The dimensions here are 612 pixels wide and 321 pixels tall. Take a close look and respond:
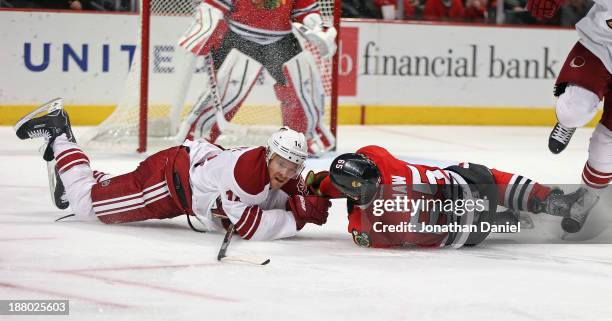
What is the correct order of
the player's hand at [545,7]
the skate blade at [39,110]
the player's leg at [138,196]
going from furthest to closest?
the player's hand at [545,7]
the skate blade at [39,110]
the player's leg at [138,196]

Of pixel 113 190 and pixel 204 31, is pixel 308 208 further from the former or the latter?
pixel 204 31

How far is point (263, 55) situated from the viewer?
6281mm

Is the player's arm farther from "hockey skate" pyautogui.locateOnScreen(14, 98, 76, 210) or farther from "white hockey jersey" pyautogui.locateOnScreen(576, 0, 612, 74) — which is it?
"white hockey jersey" pyautogui.locateOnScreen(576, 0, 612, 74)

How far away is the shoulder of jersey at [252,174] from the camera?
3400 millimetres

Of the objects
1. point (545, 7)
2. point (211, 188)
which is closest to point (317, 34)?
point (545, 7)

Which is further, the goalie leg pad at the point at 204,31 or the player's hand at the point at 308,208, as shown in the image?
the goalie leg pad at the point at 204,31

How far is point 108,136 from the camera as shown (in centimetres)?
639

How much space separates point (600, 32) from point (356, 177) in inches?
45.8

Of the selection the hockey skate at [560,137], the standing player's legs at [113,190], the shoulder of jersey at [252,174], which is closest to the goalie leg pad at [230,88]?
the standing player's legs at [113,190]

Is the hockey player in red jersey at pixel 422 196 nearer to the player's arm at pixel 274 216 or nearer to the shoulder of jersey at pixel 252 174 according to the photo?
the player's arm at pixel 274 216

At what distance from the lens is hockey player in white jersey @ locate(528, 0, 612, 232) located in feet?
12.8

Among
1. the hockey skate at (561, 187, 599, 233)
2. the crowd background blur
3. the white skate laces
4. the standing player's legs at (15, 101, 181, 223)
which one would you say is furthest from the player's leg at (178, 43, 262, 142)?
the hockey skate at (561, 187, 599, 233)

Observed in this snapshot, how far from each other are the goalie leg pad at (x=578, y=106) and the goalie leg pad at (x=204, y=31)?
255 centimetres

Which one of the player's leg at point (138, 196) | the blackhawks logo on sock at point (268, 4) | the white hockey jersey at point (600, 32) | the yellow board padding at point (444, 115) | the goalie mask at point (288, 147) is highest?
the white hockey jersey at point (600, 32)
